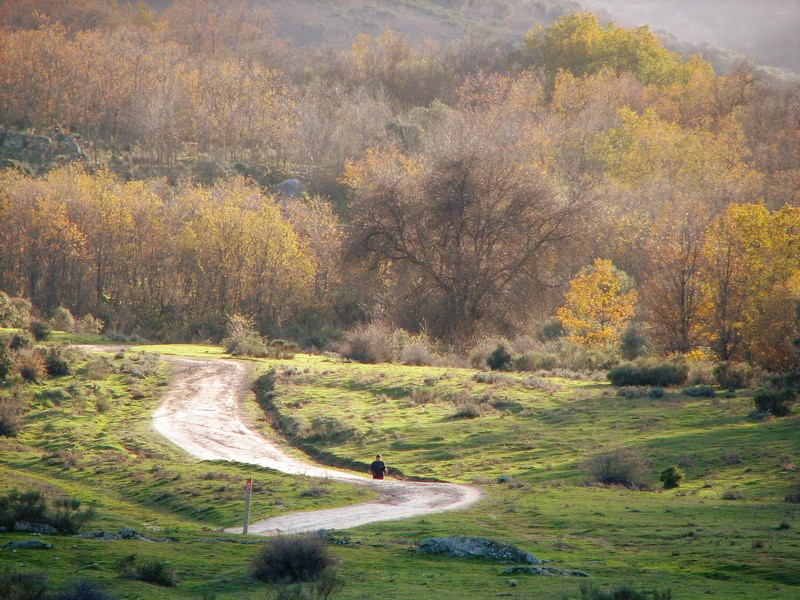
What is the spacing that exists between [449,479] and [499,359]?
2131 centimetres

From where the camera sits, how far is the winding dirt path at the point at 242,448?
21469 mm

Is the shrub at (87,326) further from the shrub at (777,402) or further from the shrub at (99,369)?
the shrub at (777,402)

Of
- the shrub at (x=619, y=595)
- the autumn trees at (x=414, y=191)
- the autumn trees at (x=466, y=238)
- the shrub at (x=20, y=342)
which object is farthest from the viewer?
the autumn trees at (x=466, y=238)

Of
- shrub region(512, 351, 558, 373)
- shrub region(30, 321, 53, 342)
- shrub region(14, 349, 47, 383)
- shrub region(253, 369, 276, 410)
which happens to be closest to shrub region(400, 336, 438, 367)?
shrub region(512, 351, 558, 373)

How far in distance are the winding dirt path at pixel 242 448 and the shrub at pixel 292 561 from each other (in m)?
5.02

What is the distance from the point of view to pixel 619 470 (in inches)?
1011

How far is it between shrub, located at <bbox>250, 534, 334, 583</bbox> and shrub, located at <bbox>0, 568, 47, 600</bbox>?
355cm

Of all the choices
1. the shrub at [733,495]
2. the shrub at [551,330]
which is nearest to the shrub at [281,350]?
the shrub at [551,330]

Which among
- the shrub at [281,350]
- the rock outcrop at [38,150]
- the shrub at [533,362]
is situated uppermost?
the rock outcrop at [38,150]

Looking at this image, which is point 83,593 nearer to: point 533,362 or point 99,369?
point 99,369

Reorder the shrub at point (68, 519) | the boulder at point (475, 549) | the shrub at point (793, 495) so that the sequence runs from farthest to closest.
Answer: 1. the shrub at point (793, 495)
2. the shrub at point (68, 519)
3. the boulder at point (475, 549)

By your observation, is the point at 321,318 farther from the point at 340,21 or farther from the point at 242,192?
the point at 340,21

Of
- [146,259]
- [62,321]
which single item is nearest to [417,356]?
[62,321]

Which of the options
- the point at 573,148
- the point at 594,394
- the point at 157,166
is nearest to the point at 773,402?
the point at 594,394
